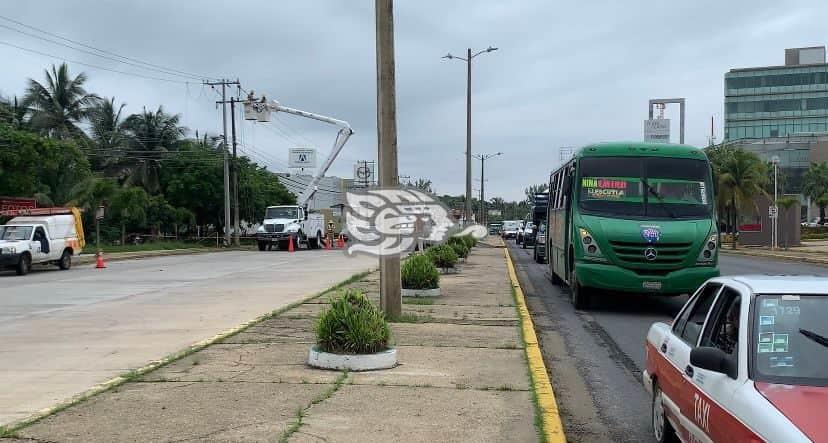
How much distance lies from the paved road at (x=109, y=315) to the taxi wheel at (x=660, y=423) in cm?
524

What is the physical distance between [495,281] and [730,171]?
35.5 metres

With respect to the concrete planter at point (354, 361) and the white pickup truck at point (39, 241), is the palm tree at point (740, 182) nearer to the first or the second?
the white pickup truck at point (39, 241)

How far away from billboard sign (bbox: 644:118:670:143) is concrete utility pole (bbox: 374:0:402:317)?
41.3 meters

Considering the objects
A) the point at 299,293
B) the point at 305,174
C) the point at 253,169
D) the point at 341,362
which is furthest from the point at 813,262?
the point at 305,174

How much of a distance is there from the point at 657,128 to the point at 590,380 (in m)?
44.9

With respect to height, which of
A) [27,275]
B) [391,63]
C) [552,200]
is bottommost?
[27,275]

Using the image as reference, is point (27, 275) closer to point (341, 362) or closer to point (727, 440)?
point (341, 362)

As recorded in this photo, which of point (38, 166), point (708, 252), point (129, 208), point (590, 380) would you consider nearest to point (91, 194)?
point (38, 166)

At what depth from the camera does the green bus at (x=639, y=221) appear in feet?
44.6

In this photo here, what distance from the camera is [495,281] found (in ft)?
66.6

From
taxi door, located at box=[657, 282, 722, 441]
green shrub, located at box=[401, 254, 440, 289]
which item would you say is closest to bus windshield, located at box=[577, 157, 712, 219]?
green shrub, located at box=[401, 254, 440, 289]

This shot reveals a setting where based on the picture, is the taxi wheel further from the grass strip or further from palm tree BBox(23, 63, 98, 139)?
palm tree BBox(23, 63, 98, 139)

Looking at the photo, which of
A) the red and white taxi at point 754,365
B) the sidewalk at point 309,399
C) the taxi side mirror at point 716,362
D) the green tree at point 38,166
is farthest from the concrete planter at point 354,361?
the green tree at point 38,166

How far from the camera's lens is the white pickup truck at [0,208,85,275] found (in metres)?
25.9
